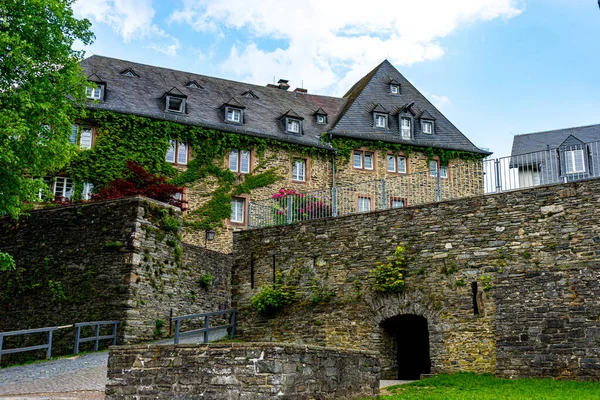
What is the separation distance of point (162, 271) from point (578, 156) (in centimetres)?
1159

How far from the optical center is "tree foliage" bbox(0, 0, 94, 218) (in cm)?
1620

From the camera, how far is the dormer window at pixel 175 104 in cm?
3355

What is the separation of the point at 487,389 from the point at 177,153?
23.2 m

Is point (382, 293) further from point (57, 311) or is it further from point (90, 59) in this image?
A: point (90, 59)

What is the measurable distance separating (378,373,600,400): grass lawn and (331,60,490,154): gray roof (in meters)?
23.4

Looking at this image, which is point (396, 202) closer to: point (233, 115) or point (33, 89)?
point (33, 89)

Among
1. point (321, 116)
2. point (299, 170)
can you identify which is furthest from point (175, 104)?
point (321, 116)

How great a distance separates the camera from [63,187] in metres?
30.6

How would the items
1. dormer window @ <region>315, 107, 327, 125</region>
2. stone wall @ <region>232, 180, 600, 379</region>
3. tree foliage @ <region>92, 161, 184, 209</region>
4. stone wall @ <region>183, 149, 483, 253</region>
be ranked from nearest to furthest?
stone wall @ <region>232, 180, 600, 379</region> < tree foliage @ <region>92, 161, 184, 209</region> < stone wall @ <region>183, 149, 483, 253</region> < dormer window @ <region>315, 107, 327, 125</region>

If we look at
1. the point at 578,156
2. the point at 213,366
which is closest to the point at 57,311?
the point at 213,366

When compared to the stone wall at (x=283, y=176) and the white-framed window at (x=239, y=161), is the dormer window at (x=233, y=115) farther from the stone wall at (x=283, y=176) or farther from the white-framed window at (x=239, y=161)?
the stone wall at (x=283, y=176)

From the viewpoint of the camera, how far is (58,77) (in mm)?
17625

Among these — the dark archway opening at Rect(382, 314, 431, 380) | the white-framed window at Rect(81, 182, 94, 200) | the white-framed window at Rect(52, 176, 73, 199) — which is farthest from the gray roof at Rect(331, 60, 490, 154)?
the dark archway opening at Rect(382, 314, 431, 380)

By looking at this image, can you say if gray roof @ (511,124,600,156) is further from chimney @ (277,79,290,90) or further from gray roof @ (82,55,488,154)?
chimney @ (277,79,290,90)
